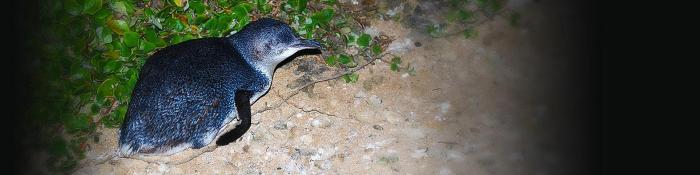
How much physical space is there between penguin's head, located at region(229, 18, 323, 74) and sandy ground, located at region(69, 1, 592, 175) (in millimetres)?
478

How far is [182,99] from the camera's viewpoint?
8.70ft

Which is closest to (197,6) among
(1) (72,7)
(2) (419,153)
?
(1) (72,7)

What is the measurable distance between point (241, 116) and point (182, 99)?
287 millimetres

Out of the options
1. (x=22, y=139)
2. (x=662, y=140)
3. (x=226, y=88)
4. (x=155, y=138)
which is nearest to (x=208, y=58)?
(x=226, y=88)

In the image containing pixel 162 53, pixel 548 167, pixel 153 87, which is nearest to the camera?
pixel 153 87

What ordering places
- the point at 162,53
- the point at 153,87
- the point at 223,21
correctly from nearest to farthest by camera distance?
the point at 153,87 < the point at 162,53 < the point at 223,21

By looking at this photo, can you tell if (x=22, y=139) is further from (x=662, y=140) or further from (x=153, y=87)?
(x=662, y=140)

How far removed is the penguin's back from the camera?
266 cm

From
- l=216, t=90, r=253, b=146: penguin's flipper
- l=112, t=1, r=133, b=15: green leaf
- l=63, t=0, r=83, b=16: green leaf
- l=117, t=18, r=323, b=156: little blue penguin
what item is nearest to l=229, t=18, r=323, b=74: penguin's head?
l=117, t=18, r=323, b=156: little blue penguin

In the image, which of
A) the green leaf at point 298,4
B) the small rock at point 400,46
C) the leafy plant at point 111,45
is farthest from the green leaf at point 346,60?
the green leaf at point 298,4

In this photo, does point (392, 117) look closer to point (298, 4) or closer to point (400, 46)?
point (400, 46)

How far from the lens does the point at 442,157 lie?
3.11 meters

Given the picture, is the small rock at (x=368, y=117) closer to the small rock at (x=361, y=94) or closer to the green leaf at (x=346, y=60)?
the small rock at (x=361, y=94)

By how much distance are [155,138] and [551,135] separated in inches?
78.1
